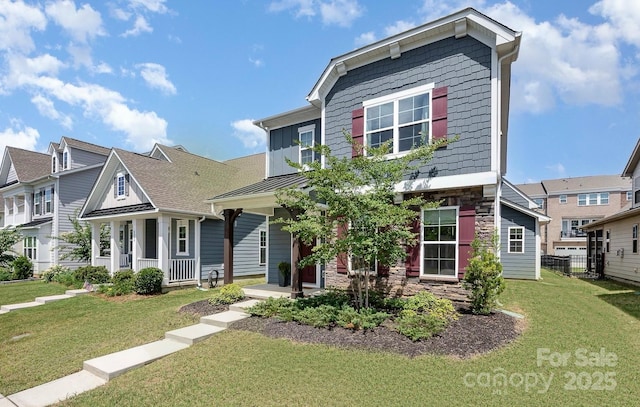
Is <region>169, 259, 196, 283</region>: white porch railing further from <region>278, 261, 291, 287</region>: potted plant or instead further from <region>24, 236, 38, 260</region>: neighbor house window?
<region>24, 236, 38, 260</region>: neighbor house window

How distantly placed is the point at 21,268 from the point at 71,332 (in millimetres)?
15018

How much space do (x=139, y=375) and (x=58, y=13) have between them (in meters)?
11.9

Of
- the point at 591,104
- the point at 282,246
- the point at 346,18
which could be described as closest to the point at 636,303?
the point at 282,246

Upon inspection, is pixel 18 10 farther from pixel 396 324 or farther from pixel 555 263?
pixel 555 263

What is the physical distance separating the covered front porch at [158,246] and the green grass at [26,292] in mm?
1957

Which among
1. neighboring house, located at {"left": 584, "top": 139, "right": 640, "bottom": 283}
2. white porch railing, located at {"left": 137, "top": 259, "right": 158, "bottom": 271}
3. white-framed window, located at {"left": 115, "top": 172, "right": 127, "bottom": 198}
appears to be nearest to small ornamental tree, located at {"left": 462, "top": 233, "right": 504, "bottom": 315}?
neighboring house, located at {"left": 584, "top": 139, "right": 640, "bottom": 283}

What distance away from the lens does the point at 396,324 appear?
21.3 feet

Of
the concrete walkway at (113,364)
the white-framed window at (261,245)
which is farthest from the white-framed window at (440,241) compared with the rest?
the white-framed window at (261,245)

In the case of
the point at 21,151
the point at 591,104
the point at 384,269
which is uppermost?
the point at 591,104

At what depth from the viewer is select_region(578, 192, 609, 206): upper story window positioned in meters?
31.4

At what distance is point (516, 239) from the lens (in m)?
15.8

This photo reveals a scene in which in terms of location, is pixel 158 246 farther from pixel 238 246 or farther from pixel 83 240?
pixel 83 240

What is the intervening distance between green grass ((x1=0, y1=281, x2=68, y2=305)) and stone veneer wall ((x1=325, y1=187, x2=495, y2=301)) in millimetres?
13029

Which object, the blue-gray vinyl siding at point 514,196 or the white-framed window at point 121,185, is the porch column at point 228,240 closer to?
the white-framed window at point 121,185
